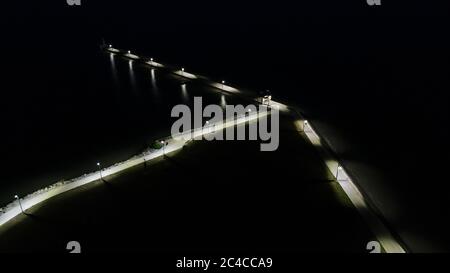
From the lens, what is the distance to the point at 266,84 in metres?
43.8

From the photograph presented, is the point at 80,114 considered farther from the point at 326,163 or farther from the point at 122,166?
the point at 326,163

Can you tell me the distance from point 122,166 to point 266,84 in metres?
24.7

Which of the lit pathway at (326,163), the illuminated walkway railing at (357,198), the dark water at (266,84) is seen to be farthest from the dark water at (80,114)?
the illuminated walkway railing at (357,198)

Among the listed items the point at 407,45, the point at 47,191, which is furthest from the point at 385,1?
the point at 47,191

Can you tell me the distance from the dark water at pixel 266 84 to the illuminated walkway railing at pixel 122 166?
274 centimetres

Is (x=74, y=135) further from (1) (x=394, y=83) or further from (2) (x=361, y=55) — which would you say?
(2) (x=361, y=55)

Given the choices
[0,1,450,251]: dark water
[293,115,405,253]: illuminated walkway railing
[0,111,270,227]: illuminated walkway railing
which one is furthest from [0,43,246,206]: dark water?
[293,115,405,253]: illuminated walkway railing

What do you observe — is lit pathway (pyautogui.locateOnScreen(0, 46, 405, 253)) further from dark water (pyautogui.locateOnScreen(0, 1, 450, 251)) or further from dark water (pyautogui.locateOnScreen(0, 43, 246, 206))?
dark water (pyautogui.locateOnScreen(0, 43, 246, 206))

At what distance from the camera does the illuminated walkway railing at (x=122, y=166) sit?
21141mm

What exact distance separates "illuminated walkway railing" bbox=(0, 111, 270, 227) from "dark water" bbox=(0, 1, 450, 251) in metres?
2.74

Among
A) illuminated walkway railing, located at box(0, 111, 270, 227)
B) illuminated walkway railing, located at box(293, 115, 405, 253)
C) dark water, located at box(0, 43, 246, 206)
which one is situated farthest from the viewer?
dark water, located at box(0, 43, 246, 206)

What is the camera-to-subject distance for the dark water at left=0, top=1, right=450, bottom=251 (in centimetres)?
2650

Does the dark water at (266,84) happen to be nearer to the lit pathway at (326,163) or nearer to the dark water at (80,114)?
the dark water at (80,114)

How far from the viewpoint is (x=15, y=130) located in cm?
3153
